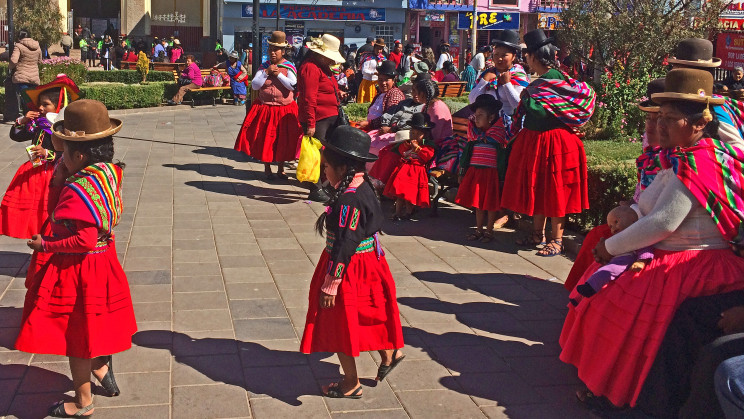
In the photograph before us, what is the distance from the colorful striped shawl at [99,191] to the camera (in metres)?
4.22

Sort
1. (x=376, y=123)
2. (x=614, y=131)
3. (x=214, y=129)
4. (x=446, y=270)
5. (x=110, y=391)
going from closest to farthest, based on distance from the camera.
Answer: (x=110, y=391) < (x=446, y=270) < (x=376, y=123) < (x=614, y=131) < (x=214, y=129)

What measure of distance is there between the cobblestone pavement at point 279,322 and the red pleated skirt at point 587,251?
1.40ft

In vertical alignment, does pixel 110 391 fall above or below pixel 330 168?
below

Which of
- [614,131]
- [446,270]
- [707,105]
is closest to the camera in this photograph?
[707,105]

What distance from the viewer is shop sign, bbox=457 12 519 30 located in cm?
4409

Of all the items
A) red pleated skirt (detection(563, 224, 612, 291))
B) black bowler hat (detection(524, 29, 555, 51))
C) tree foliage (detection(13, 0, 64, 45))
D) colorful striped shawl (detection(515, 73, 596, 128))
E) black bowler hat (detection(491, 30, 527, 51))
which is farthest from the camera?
tree foliage (detection(13, 0, 64, 45))

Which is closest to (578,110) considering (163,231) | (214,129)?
(163,231)

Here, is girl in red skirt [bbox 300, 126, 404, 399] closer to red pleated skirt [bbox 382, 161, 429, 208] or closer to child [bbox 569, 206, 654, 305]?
child [bbox 569, 206, 654, 305]

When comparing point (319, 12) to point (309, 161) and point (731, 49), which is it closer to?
point (731, 49)

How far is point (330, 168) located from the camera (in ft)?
15.2

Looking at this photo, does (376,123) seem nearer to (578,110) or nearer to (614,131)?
(578,110)

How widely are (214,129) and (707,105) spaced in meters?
13.1

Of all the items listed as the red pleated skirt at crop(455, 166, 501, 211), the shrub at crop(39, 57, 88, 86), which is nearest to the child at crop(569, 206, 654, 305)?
the red pleated skirt at crop(455, 166, 501, 211)

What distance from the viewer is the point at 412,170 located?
9031 mm
